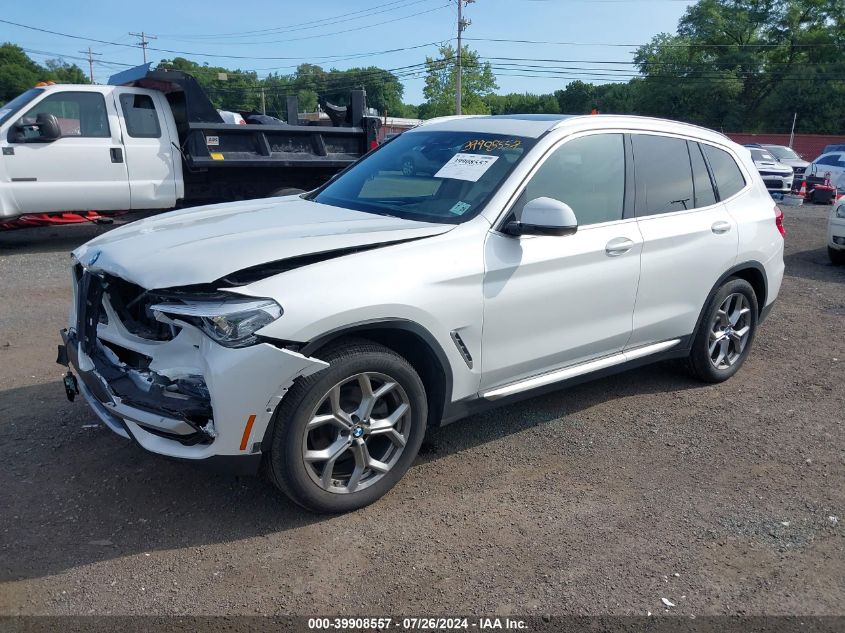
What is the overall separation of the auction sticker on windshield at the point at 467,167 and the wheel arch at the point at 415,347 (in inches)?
41.0

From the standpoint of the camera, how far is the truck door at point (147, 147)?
9.77m

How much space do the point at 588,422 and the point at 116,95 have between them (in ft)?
27.3

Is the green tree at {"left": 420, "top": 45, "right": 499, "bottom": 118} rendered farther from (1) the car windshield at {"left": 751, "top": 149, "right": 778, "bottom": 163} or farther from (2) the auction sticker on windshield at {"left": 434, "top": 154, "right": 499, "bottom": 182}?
(2) the auction sticker on windshield at {"left": 434, "top": 154, "right": 499, "bottom": 182}

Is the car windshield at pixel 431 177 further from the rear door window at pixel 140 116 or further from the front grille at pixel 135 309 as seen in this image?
the rear door window at pixel 140 116

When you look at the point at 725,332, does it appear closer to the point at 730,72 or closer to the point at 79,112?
the point at 79,112

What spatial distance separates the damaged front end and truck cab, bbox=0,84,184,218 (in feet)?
23.6

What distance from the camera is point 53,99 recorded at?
370 inches

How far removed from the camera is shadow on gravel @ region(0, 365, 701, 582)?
3.09m

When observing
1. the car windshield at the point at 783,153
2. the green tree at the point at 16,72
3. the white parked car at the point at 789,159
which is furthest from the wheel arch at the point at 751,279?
the green tree at the point at 16,72

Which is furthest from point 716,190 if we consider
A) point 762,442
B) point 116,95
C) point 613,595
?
point 116,95

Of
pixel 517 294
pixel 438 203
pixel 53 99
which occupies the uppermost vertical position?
pixel 53 99

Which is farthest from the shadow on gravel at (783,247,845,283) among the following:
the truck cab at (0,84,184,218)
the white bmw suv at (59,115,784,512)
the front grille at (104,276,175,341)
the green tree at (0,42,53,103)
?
the green tree at (0,42,53,103)

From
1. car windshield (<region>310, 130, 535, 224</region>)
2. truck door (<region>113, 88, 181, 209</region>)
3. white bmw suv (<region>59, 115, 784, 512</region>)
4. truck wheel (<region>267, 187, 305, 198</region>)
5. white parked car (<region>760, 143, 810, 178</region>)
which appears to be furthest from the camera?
A: white parked car (<region>760, 143, 810, 178</region>)

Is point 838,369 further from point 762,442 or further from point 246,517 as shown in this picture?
point 246,517
